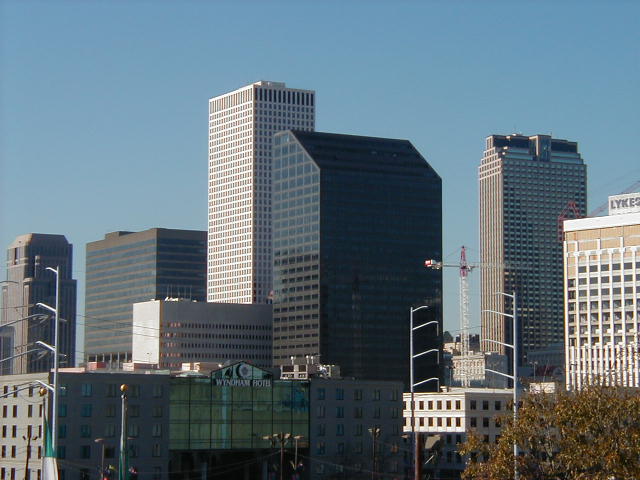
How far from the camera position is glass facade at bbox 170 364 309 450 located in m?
159

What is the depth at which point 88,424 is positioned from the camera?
15000 cm

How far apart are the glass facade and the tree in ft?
256

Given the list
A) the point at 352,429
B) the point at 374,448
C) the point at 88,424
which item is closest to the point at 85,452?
the point at 88,424

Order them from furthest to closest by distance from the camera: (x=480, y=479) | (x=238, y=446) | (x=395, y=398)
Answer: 1. (x=395, y=398)
2. (x=238, y=446)
3. (x=480, y=479)

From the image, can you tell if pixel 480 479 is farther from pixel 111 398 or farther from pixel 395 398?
pixel 395 398

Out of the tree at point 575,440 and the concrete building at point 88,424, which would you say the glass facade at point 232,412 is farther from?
the tree at point 575,440

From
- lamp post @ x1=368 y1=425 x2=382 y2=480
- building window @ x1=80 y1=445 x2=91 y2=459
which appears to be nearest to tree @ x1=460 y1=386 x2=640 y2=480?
lamp post @ x1=368 y1=425 x2=382 y2=480

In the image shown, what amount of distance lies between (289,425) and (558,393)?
84.3 metres

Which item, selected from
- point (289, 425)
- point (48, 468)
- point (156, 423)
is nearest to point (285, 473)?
point (289, 425)

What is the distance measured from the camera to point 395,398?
179 m

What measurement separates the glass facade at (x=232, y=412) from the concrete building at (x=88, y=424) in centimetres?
228

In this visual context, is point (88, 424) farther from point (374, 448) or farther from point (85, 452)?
point (374, 448)

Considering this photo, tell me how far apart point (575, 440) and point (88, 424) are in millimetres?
81937

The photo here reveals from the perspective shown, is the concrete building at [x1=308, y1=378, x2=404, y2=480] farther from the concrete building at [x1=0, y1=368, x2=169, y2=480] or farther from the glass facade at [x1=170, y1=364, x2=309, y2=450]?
the concrete building at [x1=0, y1=368, x2=169, y2=480]
